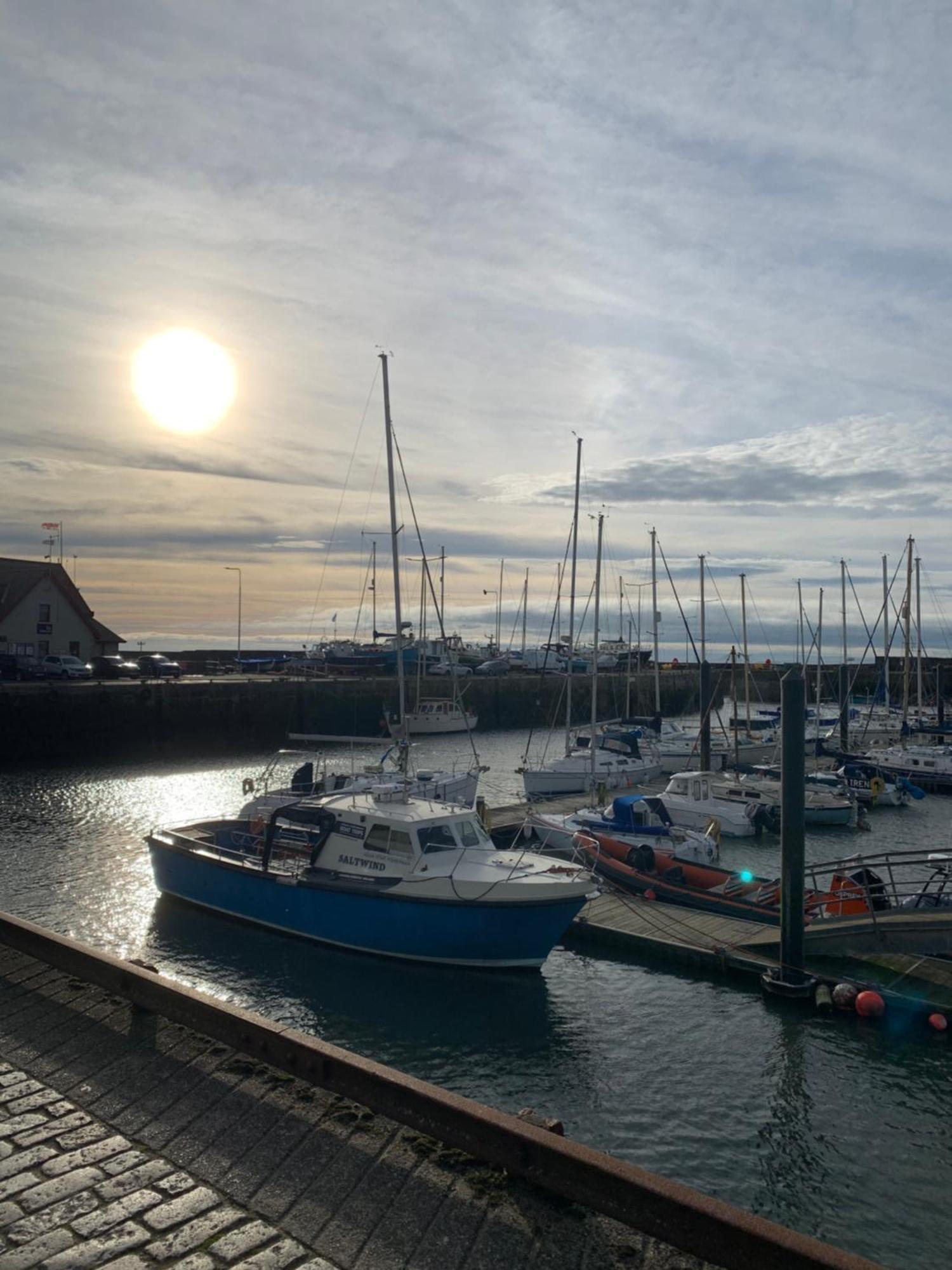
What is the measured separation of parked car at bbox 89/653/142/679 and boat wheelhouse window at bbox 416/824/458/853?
45.1m

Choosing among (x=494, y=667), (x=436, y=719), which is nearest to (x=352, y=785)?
(x=436, y=719)

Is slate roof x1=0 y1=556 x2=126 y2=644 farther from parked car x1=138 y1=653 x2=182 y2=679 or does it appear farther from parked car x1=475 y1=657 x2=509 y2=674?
parked car x1=475 y1=657 x2=509 y2=674

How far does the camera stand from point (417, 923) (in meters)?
15.9

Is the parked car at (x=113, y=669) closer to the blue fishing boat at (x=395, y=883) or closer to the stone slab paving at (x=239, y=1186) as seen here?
the blue fishing boat at (x=395, y=883)

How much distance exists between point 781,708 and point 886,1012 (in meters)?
4.91

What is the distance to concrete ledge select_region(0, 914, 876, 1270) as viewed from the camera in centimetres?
492

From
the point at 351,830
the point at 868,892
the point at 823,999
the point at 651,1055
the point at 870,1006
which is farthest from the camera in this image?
the point at 868,892

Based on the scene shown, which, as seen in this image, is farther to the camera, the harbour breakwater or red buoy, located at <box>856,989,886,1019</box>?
the harbour breakwater

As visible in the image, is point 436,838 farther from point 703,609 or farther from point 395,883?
point 703,609

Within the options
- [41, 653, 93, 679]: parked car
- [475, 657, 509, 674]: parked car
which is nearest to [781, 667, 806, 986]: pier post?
[41, 653, 93, 679]: parked car

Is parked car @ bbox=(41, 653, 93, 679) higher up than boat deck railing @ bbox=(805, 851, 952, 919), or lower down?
higher up

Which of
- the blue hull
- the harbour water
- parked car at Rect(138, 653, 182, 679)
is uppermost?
parked car at Rect(138, 653, 182, 679)

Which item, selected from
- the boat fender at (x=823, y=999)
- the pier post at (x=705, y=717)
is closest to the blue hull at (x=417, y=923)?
the boat fender at (x=823, y=999)

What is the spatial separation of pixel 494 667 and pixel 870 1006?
6750cm
